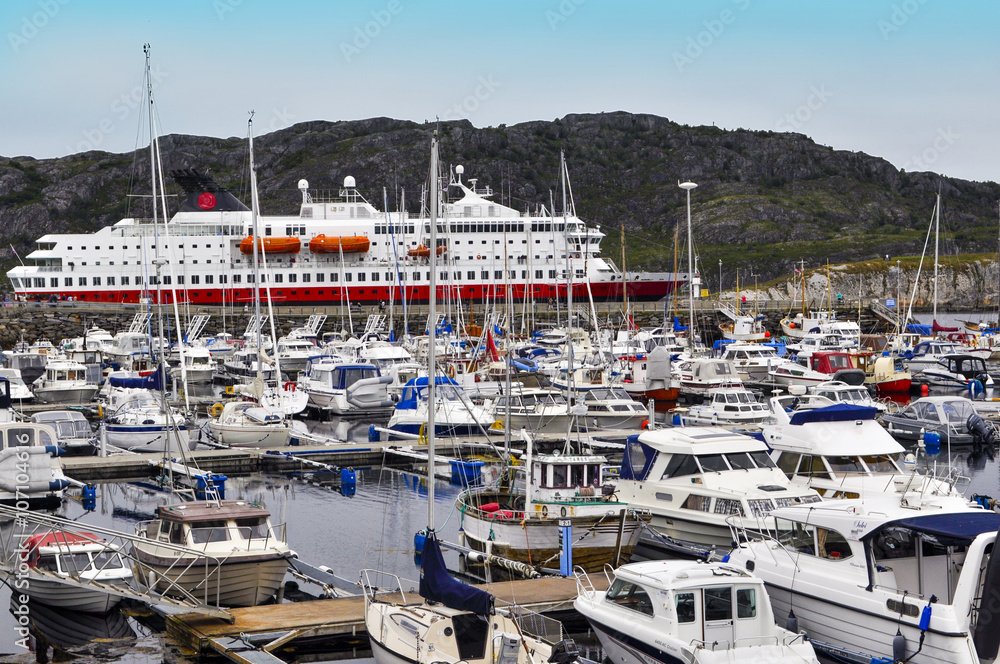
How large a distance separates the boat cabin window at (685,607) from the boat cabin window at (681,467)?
7.14 m

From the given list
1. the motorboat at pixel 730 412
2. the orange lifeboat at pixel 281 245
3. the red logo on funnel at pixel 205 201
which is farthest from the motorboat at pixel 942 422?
the red logo on funnel at pixel 205 201

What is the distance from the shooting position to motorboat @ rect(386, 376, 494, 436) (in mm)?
34906

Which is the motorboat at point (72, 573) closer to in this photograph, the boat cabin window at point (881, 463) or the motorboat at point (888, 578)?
the motorboat at point (888, 578)

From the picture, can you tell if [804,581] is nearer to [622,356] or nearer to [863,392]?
[863,392]

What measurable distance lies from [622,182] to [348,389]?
144450 mm

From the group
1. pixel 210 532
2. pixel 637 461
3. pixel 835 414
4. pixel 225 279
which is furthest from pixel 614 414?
pixel 225 279

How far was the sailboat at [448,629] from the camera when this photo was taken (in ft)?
41.2

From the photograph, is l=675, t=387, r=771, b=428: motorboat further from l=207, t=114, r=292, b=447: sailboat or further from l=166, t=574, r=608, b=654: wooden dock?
l=166, t=574, r=608, b=654: wooden dock

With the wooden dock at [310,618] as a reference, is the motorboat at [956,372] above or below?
above

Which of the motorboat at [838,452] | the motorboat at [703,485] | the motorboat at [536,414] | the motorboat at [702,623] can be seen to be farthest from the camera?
the motorboat at [536,414]

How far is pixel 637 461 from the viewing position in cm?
2088

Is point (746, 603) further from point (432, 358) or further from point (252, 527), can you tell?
point (252, 527)

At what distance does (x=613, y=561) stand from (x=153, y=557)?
7258 mm

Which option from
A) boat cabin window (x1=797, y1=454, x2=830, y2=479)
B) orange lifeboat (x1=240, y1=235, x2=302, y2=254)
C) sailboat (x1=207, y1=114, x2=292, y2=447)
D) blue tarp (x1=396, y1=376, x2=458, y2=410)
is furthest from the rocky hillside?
boat cabin window (x1=797, y1=454, x2=830, y2=479)
